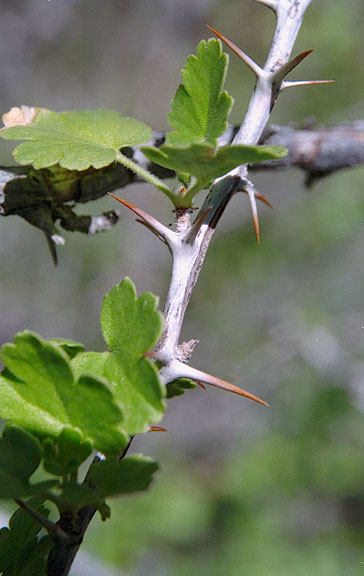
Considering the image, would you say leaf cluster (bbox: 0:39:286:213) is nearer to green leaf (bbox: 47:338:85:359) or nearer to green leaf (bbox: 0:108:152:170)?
green leaf (bbox: 0:108:152:170)

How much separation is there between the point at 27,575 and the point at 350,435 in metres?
2.75

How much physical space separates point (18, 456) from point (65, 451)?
42 millimetres

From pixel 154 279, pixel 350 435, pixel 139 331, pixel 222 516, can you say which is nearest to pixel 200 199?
pixel 154 279

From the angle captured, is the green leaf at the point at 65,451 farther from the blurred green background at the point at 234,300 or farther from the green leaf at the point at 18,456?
the blurred green background at the point at 234,300

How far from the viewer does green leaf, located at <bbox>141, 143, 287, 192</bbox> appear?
1.63ft

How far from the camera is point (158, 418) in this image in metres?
0.44

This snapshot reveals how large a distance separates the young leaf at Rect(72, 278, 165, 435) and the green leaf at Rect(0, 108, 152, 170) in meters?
0.24

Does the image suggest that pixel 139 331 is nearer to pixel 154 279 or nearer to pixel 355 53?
pixel 154 279

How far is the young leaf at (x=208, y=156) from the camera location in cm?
50

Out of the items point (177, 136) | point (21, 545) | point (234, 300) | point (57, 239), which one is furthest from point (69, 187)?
point (234, 300)

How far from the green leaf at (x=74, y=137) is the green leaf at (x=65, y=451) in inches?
14.6

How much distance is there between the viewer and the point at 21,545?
549 millimetres

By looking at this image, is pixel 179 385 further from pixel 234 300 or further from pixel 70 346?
pixel 234 300

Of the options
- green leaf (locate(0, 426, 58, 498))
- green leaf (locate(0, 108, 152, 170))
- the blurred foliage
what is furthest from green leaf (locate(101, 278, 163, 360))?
the blurred foliage
